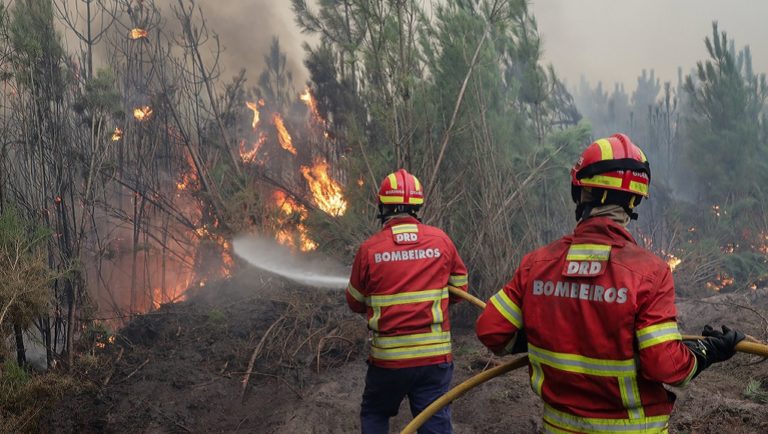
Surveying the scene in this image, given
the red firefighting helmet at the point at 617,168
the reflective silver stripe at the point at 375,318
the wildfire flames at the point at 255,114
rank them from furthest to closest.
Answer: the wildfire flames at the point at 255,114 < the reflective silver stripe at the point at 375,318 < the red firefighting helmet at the point at 617,168

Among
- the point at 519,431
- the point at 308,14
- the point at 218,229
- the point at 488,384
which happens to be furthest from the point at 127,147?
the point at 519,431

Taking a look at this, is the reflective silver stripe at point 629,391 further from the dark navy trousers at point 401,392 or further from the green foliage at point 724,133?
the green foliage at point 724,133

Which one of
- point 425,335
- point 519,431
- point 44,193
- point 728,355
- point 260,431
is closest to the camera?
point 728,355

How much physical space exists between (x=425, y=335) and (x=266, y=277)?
5764 millimetres

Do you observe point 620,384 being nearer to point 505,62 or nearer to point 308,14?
point 308,14

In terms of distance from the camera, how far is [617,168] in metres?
1.97

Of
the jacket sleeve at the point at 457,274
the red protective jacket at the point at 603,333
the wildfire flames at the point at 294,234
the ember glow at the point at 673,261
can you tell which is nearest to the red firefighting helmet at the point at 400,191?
the jacket sleeve at the point at 457,274

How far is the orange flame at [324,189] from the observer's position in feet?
30.0

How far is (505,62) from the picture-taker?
12664mm

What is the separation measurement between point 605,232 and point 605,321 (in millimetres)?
333

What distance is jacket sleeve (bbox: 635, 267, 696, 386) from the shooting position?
1.73m

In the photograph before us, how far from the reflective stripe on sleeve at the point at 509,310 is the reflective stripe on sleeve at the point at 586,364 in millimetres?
136

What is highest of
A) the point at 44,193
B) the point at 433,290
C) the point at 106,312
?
the point at 44,193

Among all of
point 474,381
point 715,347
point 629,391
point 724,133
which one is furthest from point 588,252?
point 724,133
